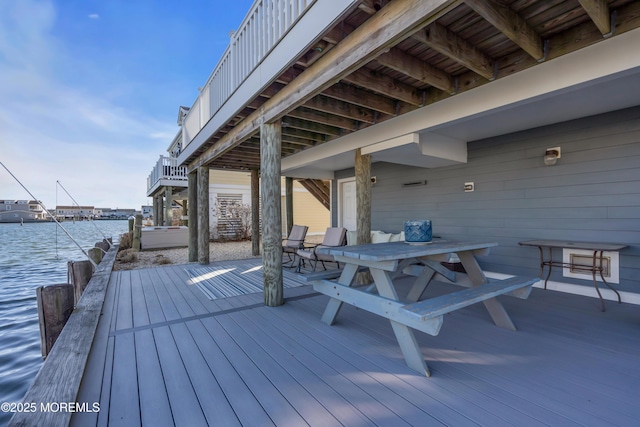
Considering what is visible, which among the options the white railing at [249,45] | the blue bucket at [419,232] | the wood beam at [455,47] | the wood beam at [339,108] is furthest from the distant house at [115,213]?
the wood beam at [455,47]

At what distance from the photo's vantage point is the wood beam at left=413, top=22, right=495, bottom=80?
79.3 inches

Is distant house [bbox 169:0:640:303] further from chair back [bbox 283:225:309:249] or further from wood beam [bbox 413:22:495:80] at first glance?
chair back [bbox 283:225:309:249]

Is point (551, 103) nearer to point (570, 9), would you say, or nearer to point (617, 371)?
point (570, 9)

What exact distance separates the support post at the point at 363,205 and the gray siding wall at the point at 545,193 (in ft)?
5.48

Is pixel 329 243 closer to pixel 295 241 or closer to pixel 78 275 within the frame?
pixel 295 241

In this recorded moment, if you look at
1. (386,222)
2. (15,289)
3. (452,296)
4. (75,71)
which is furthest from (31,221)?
(452,296)

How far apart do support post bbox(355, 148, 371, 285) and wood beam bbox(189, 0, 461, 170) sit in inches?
67.1

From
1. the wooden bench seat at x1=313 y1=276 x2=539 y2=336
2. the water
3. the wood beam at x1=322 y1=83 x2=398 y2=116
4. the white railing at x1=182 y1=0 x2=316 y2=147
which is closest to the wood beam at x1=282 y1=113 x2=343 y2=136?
the white railing at x1=182 y1=0 x2=316 y2=147

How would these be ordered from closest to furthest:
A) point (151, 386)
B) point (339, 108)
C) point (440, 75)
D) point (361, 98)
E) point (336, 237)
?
point (151, 386)
point (440, 75)
point (361, 98)
point (339, 108)
point (336, 237)

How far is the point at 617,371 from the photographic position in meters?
1.80

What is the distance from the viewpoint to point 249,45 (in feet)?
11.1

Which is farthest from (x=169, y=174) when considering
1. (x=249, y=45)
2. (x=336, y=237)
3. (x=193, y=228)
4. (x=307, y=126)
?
(x=249, y=45)

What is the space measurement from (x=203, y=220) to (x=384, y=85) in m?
4.71

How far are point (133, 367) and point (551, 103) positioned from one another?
4597mm
